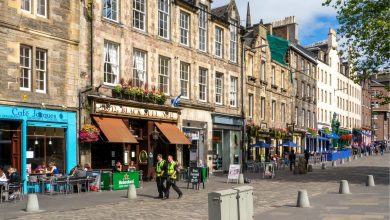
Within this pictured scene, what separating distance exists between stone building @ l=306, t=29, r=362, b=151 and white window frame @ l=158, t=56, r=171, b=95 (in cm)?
3061

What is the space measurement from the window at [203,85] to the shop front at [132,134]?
11.8 feet

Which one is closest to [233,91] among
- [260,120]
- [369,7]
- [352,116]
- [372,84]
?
[260,120]

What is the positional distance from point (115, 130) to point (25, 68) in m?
5.18

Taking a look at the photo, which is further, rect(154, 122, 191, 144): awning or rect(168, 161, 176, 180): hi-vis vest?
rect(154, 122, 191, 144): awning

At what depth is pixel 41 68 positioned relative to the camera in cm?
2019

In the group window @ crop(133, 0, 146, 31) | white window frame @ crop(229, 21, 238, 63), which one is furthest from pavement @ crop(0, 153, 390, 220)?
white window frame @ crop(229, 21, 238, 63)

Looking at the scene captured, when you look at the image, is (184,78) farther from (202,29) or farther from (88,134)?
(88,134)

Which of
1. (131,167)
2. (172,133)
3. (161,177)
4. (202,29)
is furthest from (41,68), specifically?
(202,29)

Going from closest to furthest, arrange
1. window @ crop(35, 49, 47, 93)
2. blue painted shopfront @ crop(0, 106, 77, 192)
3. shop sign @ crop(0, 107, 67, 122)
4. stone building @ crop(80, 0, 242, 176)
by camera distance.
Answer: shop sign @ crop(0, 107, 67, 122) → blue painted shopfront @ crop(0, 106, 77, 192) → window @ crop(35, 49, 47, 93) → stone building @ crop(80, 0, 242, 176)

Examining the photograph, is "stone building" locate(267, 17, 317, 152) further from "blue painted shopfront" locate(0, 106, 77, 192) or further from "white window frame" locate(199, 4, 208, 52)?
"blue painted shopfront" locate(0, 106, 77, 192)

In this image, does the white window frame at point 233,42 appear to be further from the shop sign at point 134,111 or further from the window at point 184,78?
the shop sign at point 134,111

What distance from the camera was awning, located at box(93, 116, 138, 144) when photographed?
22047 millimetres

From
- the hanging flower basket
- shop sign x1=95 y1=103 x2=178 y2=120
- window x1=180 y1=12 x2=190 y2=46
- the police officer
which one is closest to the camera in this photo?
the police officer

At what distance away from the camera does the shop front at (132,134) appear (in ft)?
73.3
